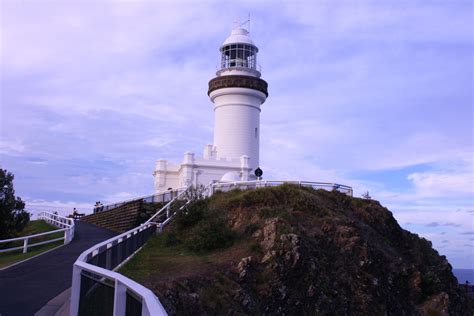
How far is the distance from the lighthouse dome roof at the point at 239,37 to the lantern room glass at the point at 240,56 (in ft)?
1.06

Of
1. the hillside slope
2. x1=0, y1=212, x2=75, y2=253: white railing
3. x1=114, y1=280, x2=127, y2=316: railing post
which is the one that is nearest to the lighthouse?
x1=0, y1=212, x2=75, y2=253: white railing

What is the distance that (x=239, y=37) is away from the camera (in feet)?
133

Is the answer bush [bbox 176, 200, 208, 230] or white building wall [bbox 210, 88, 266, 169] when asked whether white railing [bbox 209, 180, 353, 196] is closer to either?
bush [bbox 176, 200, 208, 230]

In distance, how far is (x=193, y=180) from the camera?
35.5 m

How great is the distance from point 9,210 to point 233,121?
1859 cm

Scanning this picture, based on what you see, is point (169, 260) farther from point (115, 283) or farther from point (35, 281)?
point (115, 283)

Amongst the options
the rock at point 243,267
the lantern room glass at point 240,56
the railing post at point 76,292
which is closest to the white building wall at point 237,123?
the lantern room glass at point 240,56

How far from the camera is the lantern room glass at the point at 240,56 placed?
40.4 meters

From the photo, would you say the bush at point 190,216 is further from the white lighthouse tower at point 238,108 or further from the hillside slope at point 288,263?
the white lighthouse tower at point 238,108

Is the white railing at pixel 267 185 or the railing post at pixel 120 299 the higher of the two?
the white railing at pixel 267 185

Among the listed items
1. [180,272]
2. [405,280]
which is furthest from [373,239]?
[180,272]

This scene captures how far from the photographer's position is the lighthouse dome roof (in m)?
40.4

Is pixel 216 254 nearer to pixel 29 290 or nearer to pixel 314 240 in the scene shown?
pixel 314 240

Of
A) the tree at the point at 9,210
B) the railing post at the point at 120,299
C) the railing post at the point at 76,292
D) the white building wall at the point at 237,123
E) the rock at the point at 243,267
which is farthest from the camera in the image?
the white building wall at the point at 237,123
